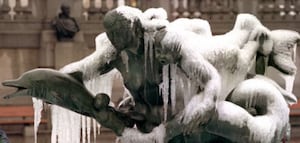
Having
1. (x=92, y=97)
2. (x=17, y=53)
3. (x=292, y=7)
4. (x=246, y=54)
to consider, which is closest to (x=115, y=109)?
(x=92, y=97)

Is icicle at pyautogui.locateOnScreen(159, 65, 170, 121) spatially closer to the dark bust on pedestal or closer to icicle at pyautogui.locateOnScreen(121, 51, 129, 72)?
icicle at pyautogui.locateOnScreen(121, 51, 129, 72)

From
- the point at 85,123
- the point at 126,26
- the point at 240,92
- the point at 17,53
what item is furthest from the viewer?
the point at 17,53

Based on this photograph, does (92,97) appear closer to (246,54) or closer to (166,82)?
(166,82)

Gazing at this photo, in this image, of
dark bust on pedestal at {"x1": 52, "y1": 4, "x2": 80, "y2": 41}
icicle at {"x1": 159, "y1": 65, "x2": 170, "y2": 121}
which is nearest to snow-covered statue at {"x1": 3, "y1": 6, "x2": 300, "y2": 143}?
icicle at {"x1": 159, "y1": 65, "x2": 170, "y2": 121}

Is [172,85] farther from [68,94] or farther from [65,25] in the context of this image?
[65,25]

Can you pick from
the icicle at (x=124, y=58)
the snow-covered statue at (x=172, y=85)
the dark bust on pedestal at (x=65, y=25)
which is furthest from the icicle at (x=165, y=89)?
the dark bust on pedestal at (x=65, y=25)

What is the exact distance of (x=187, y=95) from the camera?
6.19 m

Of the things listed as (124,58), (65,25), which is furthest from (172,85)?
(65,25)

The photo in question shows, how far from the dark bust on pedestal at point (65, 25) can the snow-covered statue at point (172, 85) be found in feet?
36.1

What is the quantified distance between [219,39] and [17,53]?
1179cm

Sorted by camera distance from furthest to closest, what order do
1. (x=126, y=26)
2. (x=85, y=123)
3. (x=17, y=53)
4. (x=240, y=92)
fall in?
(x=17, y=53), (x=85, y=123), (x=240, y=92), (x=126, y=26)

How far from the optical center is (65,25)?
58.0 feet

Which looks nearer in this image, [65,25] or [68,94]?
[68,94]

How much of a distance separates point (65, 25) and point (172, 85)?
11639 millimetres
